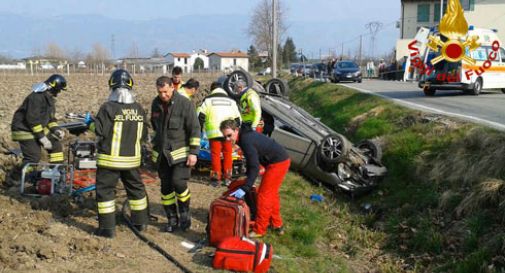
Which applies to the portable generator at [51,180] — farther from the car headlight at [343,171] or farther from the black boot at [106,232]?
the car headlight at [343,171]

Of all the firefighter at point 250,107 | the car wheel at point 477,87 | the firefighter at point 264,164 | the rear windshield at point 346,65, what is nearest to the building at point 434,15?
the rear windshield at point 346,65

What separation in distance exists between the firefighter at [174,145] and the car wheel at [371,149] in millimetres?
4278

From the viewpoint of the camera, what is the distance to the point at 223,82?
11.1 m

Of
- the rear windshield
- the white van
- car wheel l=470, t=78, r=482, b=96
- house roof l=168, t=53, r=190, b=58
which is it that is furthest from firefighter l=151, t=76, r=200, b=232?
house roof l=168, t=53, r=190, b=58

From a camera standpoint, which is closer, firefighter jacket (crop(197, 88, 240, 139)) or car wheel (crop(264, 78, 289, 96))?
firefighter jacket (crop(197, 88, 240, 139))

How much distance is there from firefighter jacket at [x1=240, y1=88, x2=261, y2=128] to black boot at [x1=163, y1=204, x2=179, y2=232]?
2697 millimetres

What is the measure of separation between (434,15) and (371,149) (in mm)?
49007

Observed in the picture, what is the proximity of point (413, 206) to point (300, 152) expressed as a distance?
7.95ft

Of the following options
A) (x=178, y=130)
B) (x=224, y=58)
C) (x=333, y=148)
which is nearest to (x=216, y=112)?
(x=333, y=148)

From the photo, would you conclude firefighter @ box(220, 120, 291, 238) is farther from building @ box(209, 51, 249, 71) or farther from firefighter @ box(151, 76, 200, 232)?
building @ box(209, 51, 249, 71)

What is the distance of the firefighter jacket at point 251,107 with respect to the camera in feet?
29.0

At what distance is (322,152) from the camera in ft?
30.1

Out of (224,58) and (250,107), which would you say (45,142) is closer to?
(250,107)

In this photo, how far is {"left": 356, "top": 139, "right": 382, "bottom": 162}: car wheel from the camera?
381 inches
